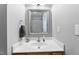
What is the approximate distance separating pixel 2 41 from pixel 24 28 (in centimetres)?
25

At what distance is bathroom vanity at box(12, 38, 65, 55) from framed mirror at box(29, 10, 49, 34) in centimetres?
11

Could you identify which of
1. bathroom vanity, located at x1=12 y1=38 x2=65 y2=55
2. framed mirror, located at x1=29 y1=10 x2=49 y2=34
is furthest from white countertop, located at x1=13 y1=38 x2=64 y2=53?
framed mirror, located at x1=29 y1=10 x2=49 y2=34

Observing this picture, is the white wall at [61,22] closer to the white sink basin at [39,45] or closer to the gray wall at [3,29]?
the gray wall at [3,29]

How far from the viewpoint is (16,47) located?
989mm

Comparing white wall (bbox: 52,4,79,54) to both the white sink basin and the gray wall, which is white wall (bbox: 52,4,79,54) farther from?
the gray wall

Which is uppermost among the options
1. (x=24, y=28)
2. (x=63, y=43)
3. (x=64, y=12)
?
(x=64, y=12)

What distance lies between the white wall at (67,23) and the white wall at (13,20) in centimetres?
33

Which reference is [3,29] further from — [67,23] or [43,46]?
[67,23]

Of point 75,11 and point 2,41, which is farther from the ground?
point 75,11

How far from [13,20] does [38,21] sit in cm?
24

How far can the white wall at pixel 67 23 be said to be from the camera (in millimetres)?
1003

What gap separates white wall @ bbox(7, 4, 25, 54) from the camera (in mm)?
955
